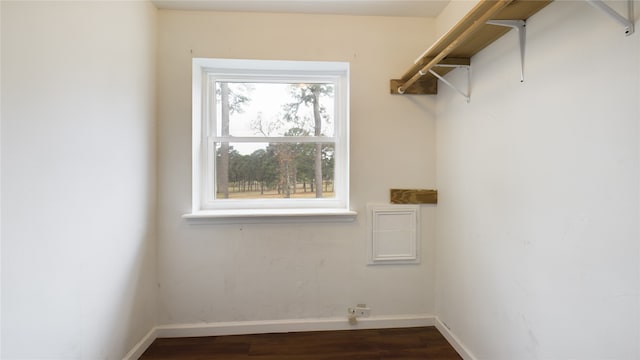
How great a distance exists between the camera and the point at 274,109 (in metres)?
2.07

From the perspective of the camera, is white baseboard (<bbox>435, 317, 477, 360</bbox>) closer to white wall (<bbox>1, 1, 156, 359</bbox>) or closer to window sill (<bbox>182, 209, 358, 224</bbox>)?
window sill (<bbox>182, 209, 358, 224</bbox>)

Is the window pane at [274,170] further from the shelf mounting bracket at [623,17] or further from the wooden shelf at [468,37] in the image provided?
the shelf mounting bracket at [623,17]

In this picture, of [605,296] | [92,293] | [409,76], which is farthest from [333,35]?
[92,293]

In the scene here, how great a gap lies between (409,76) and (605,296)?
4.73 feet

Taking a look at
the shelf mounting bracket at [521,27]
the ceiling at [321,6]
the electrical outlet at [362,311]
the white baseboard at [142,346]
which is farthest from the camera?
the electrical outlet at [362,311]

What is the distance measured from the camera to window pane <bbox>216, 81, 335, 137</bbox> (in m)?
2.04

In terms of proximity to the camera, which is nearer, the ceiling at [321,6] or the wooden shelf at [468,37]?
the wooden shelf at [468,37]

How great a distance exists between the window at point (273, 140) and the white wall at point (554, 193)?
92 centimetres

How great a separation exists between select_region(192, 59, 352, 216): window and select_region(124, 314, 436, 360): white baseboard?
31.4 inches

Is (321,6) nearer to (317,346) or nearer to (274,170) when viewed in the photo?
(274,170)

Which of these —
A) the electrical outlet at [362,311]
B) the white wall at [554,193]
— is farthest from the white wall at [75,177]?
the white wall at [554,193]

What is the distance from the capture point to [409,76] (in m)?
1.75

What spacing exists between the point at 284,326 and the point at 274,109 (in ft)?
5.31

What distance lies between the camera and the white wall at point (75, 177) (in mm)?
917
